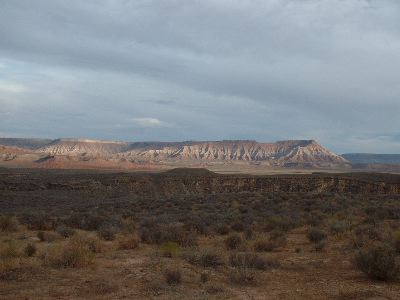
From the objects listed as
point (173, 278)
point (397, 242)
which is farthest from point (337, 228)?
point (173, 278)

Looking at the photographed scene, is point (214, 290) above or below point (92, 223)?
above

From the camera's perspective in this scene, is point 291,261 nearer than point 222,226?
Yes

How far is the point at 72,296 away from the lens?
906 cm

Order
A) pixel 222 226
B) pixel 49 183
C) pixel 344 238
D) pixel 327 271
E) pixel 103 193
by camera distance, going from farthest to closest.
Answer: pixel 49 183, pixel 103 193, pixel 222 226, pixel 344 238, pixel 327 271

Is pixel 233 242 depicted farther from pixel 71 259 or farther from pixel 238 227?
pixel 71 259

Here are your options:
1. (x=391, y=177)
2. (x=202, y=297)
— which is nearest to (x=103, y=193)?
(x=391, y=177)

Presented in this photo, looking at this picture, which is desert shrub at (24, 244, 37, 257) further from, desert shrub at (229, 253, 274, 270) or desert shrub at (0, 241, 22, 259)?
desert shrub at (229, 253, 274, 270)

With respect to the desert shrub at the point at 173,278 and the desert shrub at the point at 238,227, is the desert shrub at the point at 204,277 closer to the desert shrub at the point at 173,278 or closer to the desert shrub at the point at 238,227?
the desert shrub at the point at 173,278

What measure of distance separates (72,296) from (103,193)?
49.7 metres

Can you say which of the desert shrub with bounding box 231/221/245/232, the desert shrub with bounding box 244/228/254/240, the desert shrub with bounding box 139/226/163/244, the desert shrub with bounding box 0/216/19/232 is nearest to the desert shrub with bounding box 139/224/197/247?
the desert shrub with bounding box 139/226/163/244

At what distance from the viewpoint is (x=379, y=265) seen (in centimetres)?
1041

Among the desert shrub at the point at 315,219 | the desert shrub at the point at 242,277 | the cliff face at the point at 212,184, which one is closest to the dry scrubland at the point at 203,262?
the desert shrub at the point at 242,277

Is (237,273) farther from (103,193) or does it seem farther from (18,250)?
(103,193)

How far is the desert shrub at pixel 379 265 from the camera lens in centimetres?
1037
